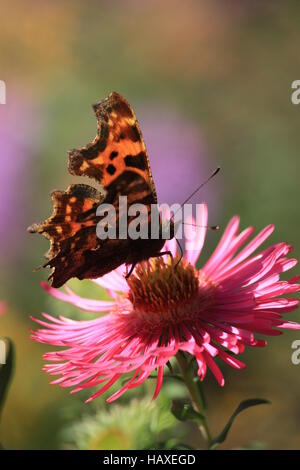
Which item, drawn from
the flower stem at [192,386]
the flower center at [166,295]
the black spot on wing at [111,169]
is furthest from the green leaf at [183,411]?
the black spot on wing at [111,169]

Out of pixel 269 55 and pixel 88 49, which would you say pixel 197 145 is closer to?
pixel 269 55

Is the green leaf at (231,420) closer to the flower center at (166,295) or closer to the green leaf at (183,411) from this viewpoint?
the green leaf at (183,411)

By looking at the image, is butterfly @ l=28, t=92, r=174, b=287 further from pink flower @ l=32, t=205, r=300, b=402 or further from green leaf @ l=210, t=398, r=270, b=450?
green leaf @ l=210, t=398, r=270, b=450

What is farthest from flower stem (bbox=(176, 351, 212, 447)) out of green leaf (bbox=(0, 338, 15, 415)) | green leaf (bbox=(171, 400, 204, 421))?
green leaf (bbox=(0, 338, 15, 415))

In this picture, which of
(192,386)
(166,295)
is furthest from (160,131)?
(192,386)

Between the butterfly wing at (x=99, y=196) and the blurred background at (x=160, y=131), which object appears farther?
the blurred background at (x=160, y=131)

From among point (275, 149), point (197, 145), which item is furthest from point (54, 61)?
point (275, 149)

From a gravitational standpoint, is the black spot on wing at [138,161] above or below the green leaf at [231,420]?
above
